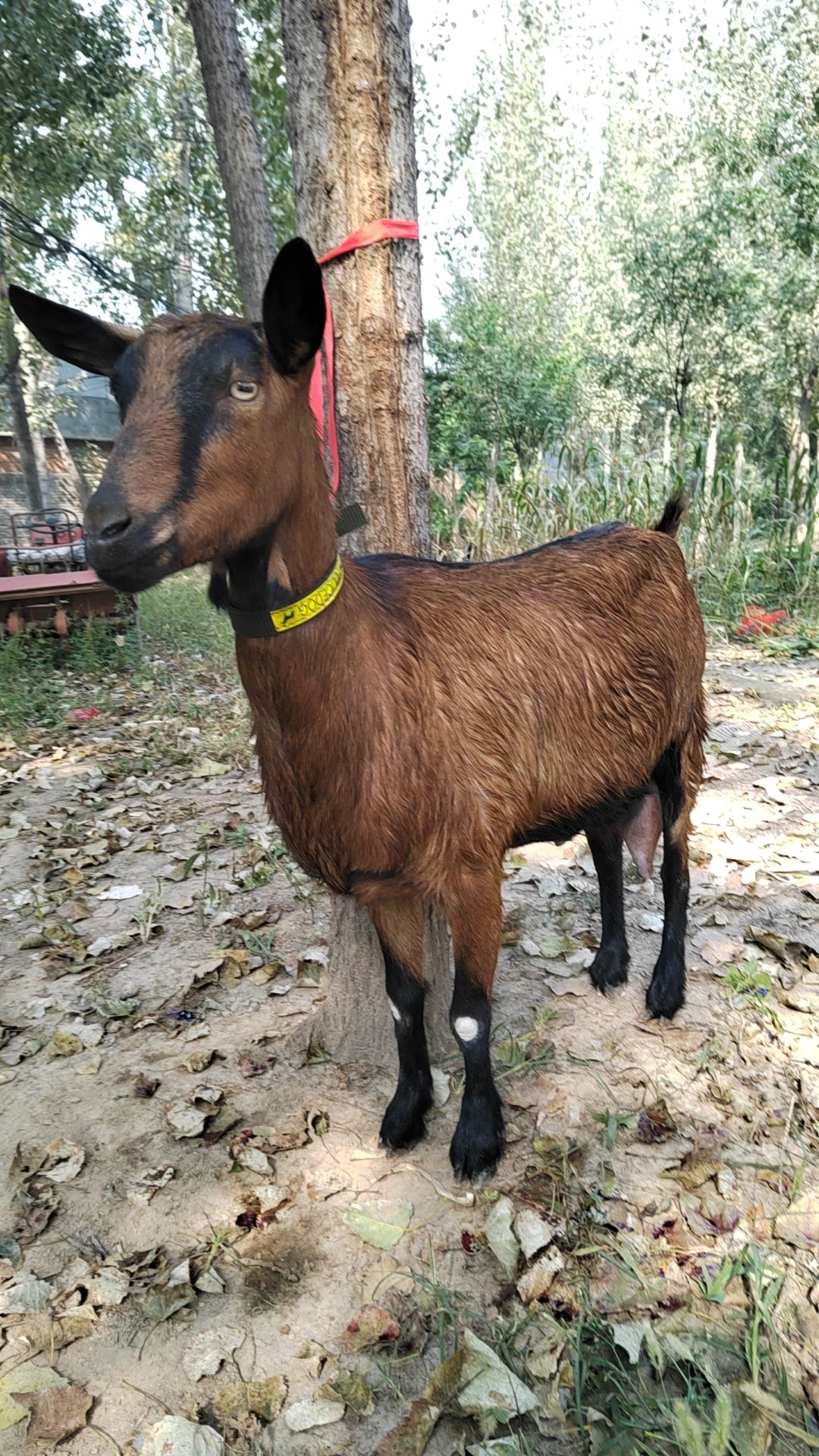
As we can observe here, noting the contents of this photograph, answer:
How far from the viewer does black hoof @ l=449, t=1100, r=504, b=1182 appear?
236cm

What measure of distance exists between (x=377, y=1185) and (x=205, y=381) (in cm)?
203

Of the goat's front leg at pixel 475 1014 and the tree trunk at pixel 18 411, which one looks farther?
the tree trunk at pixel 18 411

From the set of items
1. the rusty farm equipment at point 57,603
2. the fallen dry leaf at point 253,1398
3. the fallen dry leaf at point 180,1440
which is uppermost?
the rusty farm equipment at point 57,603

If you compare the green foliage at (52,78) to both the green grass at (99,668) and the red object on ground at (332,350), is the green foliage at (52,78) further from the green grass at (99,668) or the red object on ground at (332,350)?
the red object on ground at (332,350)

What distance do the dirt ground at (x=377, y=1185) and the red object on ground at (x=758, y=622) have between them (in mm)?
4527

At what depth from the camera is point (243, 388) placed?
167cm

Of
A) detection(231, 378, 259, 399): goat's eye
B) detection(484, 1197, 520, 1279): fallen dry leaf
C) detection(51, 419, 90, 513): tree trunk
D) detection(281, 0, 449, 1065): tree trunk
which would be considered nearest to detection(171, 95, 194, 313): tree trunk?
detection(51, 419, 90, 513): tree trunk

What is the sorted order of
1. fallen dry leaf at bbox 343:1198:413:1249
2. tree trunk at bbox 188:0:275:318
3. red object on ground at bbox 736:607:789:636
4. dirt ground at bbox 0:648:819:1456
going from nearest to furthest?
1. dirt ground at bbox 0:648:819:1456
2. fallen dry leaf at bbox 343:1198:413:1249
3. tree trunk at bbox 188:0:275:318
4. red object on ground at bbox 736:607:789:636

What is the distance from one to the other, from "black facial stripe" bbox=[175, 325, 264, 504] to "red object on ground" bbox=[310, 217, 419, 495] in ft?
2.43

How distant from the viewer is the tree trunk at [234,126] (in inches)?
212

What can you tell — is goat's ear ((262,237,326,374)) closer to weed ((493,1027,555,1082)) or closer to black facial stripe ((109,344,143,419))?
black facial stripe ((109,344,143,419))

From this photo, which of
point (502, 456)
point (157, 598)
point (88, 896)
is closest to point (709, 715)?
point (88, 896)

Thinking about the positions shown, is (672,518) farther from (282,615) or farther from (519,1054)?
(519,1054)

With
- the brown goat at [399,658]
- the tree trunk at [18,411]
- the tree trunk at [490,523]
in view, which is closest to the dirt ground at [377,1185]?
the brown goat at [399,658]
